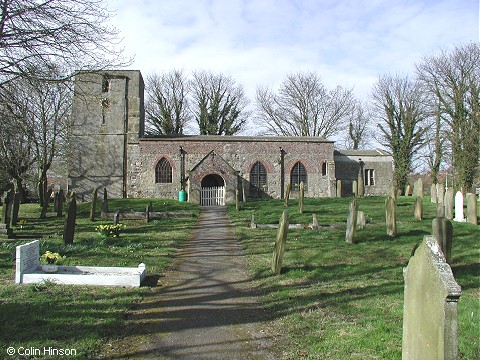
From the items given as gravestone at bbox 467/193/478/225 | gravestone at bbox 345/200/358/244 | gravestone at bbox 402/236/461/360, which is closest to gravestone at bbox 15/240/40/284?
gravestone at bbox 402/236/461/360

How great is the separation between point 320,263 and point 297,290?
2.20m

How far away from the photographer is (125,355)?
15.0 ft

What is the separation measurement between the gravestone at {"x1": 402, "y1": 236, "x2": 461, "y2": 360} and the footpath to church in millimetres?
1663

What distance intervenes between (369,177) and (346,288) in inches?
1228

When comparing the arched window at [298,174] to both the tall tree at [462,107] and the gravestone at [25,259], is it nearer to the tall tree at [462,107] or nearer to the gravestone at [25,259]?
the tall tree at [462,107]

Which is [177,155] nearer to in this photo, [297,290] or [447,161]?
[447,161]

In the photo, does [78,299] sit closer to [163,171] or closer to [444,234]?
[444,234]

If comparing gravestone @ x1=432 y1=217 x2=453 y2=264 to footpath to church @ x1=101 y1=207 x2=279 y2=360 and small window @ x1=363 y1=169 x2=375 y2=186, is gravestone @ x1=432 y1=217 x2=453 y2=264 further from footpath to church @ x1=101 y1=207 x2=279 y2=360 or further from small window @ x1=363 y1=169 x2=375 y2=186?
small window @ x1=363 y1=169 x2=375 y2=186

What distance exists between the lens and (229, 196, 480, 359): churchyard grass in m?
4.79

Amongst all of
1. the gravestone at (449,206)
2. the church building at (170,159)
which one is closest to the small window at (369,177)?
the church building at (170,159)

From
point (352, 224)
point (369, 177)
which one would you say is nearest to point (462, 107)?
point (369, 177)

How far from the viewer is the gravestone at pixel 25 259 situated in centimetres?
732

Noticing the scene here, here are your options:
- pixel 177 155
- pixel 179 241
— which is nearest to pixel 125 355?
pixel 179 241

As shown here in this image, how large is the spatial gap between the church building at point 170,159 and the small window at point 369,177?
3.27 m
